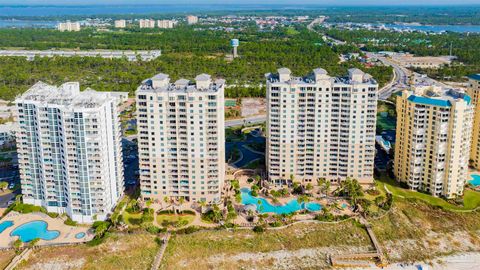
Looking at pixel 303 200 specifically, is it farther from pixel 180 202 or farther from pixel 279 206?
pixel 180 202

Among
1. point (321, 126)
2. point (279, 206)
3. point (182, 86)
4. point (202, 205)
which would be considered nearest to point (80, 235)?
point (202, 205)

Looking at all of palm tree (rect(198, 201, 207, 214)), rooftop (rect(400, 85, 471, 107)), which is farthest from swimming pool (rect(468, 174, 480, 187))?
palm tree (rect(198, 201, 207, 214))

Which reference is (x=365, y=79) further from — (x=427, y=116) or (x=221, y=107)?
(x=221, y=107)

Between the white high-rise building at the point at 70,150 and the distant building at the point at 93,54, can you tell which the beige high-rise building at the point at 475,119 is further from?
the distant building at the point at 93,54

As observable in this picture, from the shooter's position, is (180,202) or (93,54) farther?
(93,54)

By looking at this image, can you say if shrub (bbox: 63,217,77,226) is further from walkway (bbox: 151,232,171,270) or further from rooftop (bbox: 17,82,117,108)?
rooftop (bbox: 17,82,117,108)
